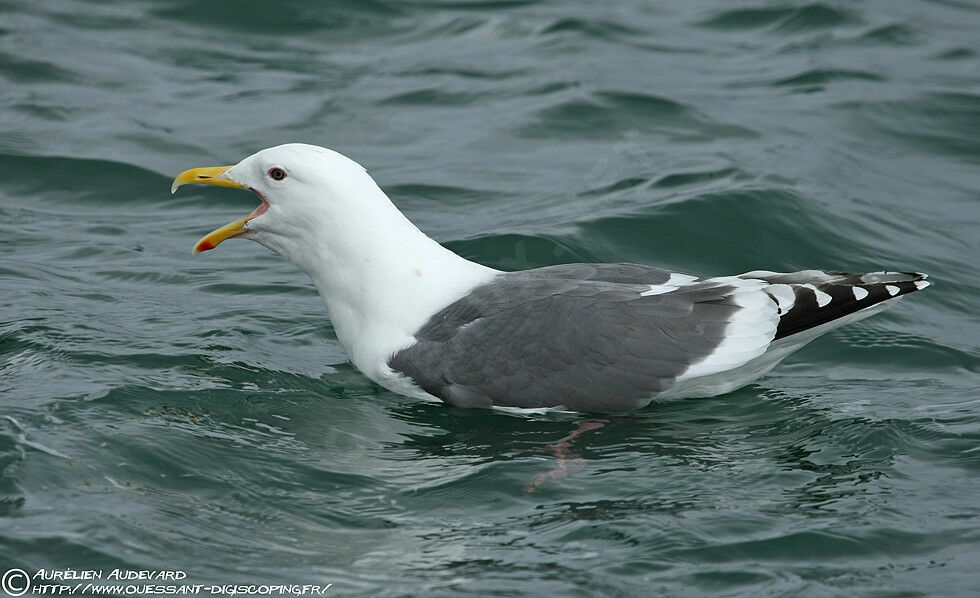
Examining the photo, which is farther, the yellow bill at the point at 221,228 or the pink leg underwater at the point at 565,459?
the yellow bill at the point at 221,228

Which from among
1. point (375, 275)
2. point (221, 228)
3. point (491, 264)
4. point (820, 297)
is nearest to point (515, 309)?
point (375, 275)

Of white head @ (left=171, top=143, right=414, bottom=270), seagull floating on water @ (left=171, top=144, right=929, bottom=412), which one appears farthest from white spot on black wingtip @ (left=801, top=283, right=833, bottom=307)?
white head @ (left=171, top=143, right=414, bottom=270)

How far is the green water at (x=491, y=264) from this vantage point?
5.50 m

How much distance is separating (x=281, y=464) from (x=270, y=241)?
1.56 m

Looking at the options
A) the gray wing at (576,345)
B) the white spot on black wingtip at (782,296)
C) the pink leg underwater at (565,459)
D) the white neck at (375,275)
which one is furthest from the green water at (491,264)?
the white spot on black wingtip at (782,296)

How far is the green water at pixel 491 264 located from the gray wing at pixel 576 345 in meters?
0.17

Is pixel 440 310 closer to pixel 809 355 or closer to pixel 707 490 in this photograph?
pixel 707 490

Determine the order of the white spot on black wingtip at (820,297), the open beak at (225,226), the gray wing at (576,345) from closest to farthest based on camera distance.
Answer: the gray wing at (576,345), the white spot on black wingtip at (820,297), the open beak at (225,226)

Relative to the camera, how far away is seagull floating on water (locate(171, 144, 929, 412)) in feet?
21.8

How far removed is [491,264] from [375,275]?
7.53ft

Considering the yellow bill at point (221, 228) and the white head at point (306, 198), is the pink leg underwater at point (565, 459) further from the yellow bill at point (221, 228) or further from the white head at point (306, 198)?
the yellow bill at point (221, 228)

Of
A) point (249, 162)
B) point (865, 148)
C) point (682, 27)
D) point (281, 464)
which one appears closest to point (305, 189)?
point (249, 162)

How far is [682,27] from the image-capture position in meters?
15.2

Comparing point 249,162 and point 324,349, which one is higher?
point 249,162
